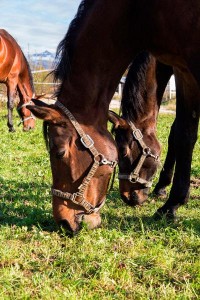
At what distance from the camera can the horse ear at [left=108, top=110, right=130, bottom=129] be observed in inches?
129

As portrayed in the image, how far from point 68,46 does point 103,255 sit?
4.70 feet

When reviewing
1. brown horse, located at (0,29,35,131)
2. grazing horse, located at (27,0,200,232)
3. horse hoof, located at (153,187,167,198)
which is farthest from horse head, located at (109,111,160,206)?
brown horse, located at (0,29,35,131)

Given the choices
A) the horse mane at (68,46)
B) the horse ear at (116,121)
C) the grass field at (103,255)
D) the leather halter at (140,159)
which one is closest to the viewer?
the grass field at (103,255)

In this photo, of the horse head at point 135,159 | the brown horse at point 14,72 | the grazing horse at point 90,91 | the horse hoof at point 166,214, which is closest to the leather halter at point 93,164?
the grazing horse at point 90,91

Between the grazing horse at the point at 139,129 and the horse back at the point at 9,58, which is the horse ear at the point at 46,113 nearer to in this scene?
the grazing horse at the point at 139,129

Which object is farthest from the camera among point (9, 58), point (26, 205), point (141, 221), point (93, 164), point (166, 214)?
point (9, 58)

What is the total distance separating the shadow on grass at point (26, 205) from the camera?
139 inches

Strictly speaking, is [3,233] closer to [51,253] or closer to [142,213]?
[51,253]

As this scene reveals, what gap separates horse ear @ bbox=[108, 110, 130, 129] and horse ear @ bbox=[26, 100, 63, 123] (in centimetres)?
51

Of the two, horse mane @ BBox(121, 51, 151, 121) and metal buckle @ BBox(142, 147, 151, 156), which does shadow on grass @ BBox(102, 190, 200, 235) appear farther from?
horse mane @ BBox(121, 51, 151, 121)

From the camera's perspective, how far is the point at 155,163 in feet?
12.3

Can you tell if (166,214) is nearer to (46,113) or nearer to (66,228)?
(66,228)

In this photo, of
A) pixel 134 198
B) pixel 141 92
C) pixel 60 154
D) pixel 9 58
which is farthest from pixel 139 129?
pixel 9 58

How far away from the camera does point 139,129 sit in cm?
372
